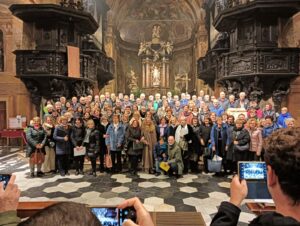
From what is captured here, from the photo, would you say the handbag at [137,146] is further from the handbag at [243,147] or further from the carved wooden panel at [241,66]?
the carved wooden panel at [241,66]

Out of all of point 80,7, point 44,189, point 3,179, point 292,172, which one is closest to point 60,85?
point 80,7

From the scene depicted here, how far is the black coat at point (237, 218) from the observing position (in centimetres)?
101

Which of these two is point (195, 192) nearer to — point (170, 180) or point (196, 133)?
point (170, 180)

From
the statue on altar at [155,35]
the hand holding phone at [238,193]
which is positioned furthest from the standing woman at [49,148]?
the statue on altar at [155,35]

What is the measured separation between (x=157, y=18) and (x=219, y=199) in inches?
967

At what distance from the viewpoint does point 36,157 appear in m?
7.09

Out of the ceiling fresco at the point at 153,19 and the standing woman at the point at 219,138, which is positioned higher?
the ceiling fresco at the point at 153,19

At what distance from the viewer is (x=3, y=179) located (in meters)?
2.50

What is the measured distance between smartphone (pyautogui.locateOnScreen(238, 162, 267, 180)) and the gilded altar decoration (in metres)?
21.9

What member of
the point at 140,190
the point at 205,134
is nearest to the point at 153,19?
the point at 205,134

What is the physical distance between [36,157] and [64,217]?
7.07 metres

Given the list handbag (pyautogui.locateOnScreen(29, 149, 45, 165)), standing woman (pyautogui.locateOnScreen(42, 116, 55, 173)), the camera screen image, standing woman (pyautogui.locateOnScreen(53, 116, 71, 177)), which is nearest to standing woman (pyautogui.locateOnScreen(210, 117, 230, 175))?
standing woman (pyautogui.locateOnScreen(53, 116, 71, 177))

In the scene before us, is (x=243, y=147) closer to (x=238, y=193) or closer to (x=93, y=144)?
(x=93, y=144)

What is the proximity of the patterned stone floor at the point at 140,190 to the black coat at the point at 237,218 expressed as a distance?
3.52 meters
